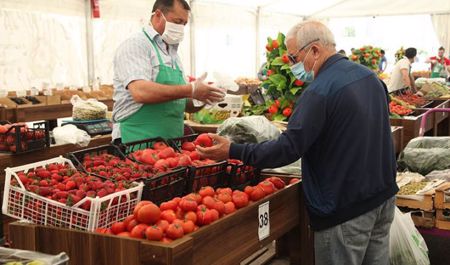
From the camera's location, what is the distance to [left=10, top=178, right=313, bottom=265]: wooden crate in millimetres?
1891

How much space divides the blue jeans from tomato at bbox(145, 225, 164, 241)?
0.89m

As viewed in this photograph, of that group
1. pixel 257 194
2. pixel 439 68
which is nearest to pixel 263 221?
pixel 257 194

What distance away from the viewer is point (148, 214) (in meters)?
2.00

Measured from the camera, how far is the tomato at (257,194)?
2.53m

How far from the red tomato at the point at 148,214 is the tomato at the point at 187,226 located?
103 mm

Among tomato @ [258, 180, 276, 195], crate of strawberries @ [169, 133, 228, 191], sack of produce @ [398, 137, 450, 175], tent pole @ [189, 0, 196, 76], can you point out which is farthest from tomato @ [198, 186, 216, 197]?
tent pole @ [189, 0, 196, 76]

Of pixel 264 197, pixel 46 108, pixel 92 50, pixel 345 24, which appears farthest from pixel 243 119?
pixel 345 24

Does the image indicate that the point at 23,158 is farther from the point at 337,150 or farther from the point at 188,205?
the point at 337,150

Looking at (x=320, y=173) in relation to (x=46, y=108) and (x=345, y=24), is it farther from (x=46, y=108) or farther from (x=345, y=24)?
(x=345, y=24)

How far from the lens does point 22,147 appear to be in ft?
14.1

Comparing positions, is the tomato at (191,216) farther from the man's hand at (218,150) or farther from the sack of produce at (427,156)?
the sack of produce at (427,156)

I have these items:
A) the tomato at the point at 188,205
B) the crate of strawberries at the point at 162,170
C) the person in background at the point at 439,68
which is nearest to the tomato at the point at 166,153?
the crate of strawberries at the point at 162,170

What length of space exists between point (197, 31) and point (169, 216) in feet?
33.3

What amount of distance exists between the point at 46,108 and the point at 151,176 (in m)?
4.56
